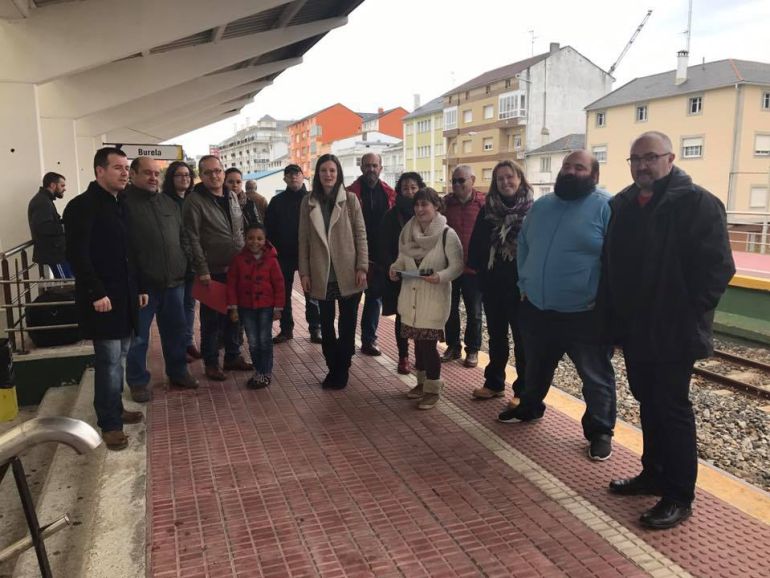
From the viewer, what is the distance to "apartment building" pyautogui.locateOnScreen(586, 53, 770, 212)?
107 feet

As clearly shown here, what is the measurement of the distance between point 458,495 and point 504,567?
70 cm

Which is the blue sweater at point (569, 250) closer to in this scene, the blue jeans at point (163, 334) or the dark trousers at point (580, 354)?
the dark trousers at point (580, 354)

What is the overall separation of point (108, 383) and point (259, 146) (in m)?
112

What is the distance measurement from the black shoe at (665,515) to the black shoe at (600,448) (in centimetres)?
75

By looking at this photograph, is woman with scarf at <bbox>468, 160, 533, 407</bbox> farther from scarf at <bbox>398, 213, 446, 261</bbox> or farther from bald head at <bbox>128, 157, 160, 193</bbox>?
bald head at <bbox>128, 157, 160, 193</bbox>

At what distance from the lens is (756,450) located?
554 cm

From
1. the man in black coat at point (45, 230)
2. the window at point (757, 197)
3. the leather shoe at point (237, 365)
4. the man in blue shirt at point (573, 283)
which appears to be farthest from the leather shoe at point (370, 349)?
the window at point (757, 197)

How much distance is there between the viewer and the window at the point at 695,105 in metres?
34.4

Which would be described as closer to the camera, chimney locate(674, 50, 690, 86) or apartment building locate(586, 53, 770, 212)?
apartment building locate(586, 53, 770, 212)

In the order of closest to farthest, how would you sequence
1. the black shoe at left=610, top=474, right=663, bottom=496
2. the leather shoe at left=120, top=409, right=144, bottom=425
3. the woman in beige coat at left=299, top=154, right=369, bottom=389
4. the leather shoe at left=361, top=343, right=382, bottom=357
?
the black shoe at left=610, top=474, right=663, bottom=496 → the leather shoe at left=120, top=409, right=144, bottom=425 → the woman in beige coat at left=299, top=154, right=369, bottom=389 → the leather shoe at left=361, top=343, right=382, bottom=357

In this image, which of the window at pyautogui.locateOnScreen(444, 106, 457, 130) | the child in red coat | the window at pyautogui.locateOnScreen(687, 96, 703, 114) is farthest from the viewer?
the window at pyautogui.locateOnScreen(444, 106, 457, 130)

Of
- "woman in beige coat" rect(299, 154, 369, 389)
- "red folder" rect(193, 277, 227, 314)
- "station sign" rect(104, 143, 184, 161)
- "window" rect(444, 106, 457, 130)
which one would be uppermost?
"window" rect(444, 106, 457, 130)

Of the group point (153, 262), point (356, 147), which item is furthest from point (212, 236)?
point (356, 147)

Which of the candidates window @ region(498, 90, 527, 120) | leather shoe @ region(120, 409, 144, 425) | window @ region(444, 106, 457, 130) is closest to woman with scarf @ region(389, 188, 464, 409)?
leather shoe @ region(120, 409, 144, 425)
